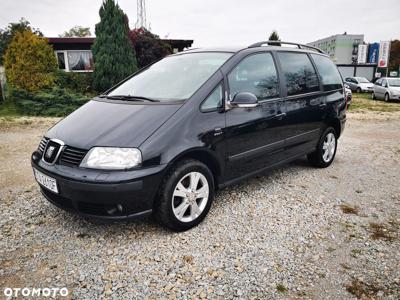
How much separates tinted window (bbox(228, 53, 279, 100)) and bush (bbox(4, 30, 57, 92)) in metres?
10.8

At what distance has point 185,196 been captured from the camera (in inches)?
120

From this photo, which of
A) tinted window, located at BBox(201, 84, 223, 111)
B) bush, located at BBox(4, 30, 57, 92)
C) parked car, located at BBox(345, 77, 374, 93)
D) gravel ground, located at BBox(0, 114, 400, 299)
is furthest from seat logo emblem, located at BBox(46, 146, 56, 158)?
parked car, located at BBox(345, 77, 374, 93)

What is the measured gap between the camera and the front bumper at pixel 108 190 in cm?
261

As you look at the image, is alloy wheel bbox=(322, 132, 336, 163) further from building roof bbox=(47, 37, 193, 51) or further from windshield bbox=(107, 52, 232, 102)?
building roof bbox=(47, 37, 193, 51)

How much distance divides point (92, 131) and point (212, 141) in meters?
1.11

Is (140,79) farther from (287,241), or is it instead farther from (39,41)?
(39,41)

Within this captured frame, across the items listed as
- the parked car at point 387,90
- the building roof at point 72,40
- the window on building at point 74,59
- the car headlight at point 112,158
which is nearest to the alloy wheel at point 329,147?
the car headlight at point 112,158

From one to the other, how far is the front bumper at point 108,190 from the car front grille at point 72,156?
48 millimetres

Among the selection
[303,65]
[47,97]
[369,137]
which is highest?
[303,65]

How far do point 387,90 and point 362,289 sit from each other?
60.0 feet

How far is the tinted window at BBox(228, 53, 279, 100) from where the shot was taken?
11.4 feet

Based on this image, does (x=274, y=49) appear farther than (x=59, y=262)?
Yes

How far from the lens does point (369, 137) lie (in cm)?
808

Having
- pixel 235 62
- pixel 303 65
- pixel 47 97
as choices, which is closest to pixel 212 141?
pixel 235 62
